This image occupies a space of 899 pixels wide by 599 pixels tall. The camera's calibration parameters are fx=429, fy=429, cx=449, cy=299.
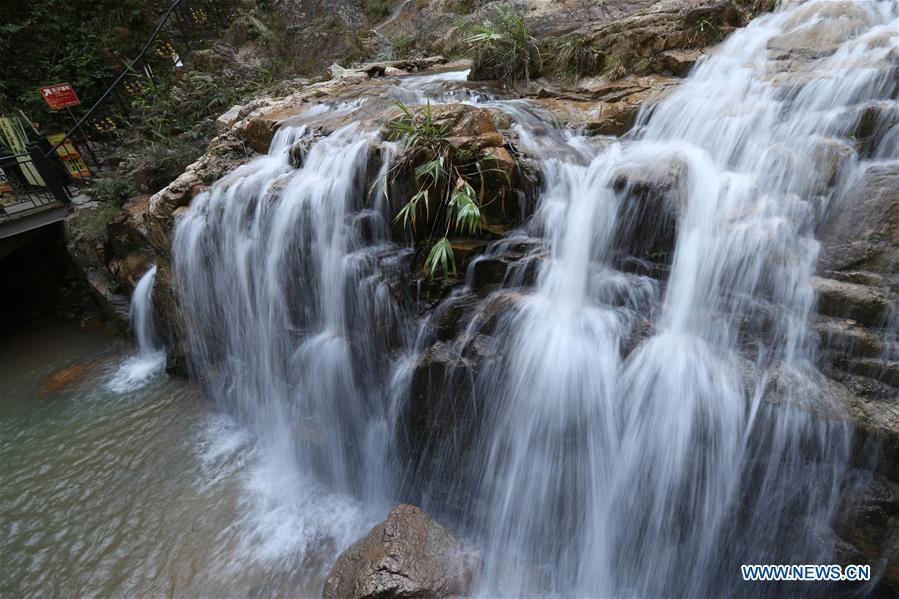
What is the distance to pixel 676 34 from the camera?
4785mm

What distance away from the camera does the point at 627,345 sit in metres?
2.93

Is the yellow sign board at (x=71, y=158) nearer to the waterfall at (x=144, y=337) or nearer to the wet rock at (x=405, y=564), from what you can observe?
the waterfall at (x=144, y=337)

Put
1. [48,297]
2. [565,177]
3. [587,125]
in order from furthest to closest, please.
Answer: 1. [48,297]
2. [587,125]
3. [565,177]

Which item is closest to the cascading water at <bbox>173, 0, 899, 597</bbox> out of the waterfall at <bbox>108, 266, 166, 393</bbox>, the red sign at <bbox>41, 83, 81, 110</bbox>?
the waterfall at <bbox>108, 266, 166, 393</bbox>

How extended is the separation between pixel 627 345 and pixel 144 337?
676 centimetres

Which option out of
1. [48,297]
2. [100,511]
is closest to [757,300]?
[100,511]

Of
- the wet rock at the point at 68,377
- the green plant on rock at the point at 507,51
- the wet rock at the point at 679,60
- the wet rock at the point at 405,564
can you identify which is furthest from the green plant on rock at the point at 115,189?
the wet rock at the point at 679,60

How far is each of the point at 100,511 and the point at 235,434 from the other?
1278mm

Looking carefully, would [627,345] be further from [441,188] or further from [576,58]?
[576,58]

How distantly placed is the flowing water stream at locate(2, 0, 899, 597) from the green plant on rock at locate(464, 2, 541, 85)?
933 mm

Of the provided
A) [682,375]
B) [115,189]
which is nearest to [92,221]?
[115,189]

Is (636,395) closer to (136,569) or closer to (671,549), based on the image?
(671,549)

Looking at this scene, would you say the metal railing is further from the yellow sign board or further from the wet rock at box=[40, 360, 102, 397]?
the wet rock at box=[40, 360, 102, 397]

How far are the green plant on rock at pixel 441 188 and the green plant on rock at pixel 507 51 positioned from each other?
257 centimetres
